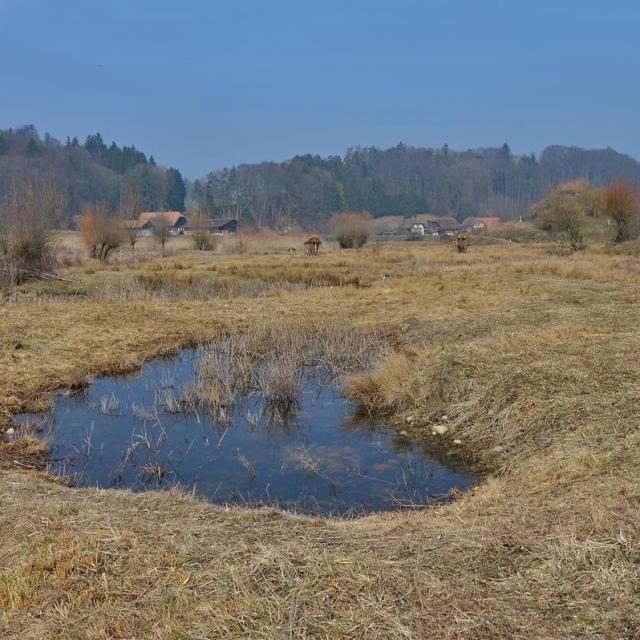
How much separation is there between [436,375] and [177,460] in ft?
14.2

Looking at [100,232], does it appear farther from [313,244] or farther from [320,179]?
[320,179]

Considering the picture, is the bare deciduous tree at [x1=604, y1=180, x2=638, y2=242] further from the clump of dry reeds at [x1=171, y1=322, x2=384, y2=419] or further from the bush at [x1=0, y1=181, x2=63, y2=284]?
the bush at [x1=0, y1=181, x2=63, y2=284]

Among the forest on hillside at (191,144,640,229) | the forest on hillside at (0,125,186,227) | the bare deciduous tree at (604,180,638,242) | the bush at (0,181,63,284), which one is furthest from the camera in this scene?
the forest on hillside at (191,144,640,229)

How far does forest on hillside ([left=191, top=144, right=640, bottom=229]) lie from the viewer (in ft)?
388

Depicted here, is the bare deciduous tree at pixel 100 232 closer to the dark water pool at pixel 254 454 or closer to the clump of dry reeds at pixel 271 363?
the clump of dry reeds at pixel 271 363

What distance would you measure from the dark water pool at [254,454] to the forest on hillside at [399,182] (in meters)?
92.2

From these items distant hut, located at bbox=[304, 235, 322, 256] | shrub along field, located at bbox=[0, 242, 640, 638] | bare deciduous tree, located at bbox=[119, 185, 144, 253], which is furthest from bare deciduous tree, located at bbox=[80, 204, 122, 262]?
shrub along field, located at bbox=[0, 242, 640, 638]

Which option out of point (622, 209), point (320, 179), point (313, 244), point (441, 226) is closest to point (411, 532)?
point (313, 244)

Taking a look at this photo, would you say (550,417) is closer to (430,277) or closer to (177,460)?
(177,460)

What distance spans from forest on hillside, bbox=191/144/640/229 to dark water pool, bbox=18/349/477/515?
92.2 meters

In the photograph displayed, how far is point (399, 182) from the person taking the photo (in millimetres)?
153000

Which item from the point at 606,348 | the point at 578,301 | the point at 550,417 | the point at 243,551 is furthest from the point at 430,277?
the point at 243,551

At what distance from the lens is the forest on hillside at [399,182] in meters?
118

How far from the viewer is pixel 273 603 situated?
406cm
